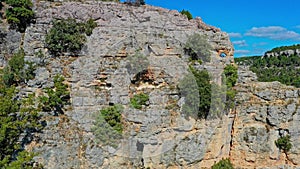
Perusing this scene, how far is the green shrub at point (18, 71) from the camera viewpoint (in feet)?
47.7

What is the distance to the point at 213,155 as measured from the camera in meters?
17.1

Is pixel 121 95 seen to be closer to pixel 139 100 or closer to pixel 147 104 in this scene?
pixel 139 100

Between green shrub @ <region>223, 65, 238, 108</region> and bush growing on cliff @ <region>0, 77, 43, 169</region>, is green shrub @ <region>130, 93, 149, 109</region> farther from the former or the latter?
green shrub @ <region>223, 65, 238, 108</region>

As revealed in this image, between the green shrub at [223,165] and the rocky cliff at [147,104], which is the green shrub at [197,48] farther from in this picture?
the green shrub at [223,165]

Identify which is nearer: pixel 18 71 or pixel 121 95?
pixel 18 71

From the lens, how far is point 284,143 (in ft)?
57.4

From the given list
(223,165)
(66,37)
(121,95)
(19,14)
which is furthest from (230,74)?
(19,14)

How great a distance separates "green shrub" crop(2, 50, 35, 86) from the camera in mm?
14533

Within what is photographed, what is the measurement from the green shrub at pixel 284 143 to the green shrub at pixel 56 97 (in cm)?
1174

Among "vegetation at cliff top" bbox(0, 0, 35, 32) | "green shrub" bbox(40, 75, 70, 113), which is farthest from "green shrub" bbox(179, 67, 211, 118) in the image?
"vegetation at cliff top" bbox(0, 0, 35, 32)

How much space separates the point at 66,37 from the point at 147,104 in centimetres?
514

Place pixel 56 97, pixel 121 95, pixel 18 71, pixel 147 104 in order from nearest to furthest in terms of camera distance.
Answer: pixel 56 97
pixel 18 71
pixel 121 95
pixel 147 104

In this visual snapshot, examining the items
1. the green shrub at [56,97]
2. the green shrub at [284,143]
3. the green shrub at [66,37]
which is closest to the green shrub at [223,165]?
the green shrub at [284,143]

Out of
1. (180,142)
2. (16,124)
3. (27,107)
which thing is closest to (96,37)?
(27,107)
